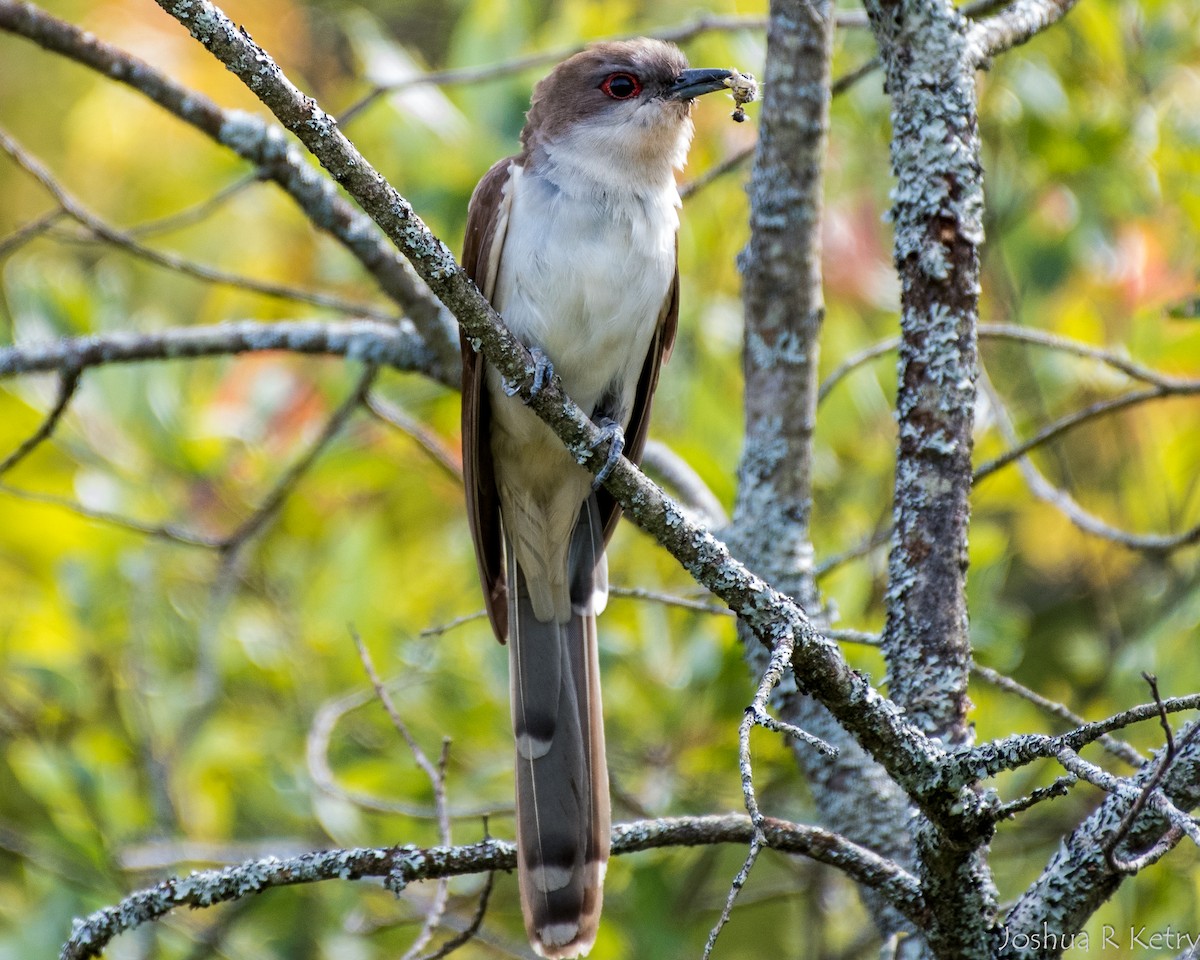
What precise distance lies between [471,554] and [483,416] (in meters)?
1.57

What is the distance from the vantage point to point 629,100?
3693 millimetres

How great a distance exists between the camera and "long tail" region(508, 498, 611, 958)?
3.04 meters

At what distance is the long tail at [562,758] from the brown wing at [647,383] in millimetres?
206

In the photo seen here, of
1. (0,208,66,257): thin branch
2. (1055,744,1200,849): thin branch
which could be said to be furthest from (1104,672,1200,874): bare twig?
(0,208,66,257): thin branch

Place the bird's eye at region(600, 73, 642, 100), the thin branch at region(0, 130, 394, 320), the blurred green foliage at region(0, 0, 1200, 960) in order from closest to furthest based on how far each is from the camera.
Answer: the thin branch at region(0, 130, 394, 320) < the bird's eye at region(600, 73, 642, 100) < the blurred green foliage at region(0, 0, 1200, 960)

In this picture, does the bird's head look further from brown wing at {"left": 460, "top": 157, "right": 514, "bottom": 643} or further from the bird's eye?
brown wing at {"left": 460, "top": 157, "right": 514, "bottom": 643}

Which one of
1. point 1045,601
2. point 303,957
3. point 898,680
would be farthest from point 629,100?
point 1045,601

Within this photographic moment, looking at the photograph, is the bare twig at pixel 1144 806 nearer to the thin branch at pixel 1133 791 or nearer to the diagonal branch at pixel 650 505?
the thin branch at pixel 1133 791

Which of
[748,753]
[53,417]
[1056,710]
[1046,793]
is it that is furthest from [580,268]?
[1046,793]

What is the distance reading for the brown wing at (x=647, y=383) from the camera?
3809mm

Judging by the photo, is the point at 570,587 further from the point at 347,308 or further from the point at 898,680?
the point at 898,680

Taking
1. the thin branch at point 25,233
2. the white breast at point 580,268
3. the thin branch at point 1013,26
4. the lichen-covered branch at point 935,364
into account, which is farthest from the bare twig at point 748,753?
the thin branch at point 25,233

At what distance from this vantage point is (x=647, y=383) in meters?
3.88

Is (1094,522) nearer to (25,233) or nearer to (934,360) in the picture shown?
(934,360)
